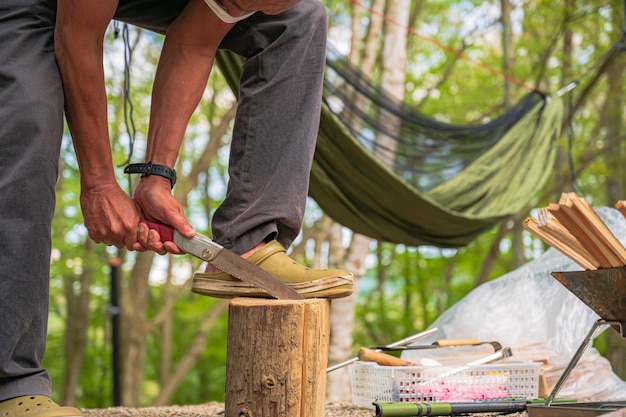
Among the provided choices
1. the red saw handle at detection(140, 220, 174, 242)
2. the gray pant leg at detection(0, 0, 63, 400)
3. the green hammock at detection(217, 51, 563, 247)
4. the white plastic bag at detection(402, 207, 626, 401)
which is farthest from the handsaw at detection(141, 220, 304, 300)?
the green hammock at detection(217, 51, 563, 247)

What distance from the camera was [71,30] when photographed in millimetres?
1386

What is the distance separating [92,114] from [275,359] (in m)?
0.58

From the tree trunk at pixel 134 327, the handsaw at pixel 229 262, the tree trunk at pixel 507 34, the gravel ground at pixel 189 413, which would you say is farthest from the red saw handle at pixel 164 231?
the tree trunk at pixel 507 34

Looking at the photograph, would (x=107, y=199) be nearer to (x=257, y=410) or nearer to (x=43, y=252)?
(x=43, y=252)

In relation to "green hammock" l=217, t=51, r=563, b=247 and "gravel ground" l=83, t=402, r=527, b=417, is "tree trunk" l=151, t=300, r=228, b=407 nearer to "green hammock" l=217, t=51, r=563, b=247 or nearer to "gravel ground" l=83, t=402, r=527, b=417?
"green hammock" l=217, t=51, r=563, b=247

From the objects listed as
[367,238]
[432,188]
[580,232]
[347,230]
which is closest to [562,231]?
[580,232]

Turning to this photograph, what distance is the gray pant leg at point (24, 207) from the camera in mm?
1271

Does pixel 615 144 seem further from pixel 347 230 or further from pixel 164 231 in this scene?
pixel 164 231

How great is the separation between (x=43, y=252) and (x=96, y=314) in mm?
7256

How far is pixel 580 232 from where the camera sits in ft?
4.56

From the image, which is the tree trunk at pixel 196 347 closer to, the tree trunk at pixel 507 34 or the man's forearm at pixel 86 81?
the tree trunk at pixel 507 34

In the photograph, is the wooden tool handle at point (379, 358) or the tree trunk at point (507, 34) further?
the tree trunk at point (507, 34)

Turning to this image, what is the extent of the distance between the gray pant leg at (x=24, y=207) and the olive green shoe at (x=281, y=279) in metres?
0.34

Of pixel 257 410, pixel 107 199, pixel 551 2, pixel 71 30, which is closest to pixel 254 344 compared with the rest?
pixel 257 410
